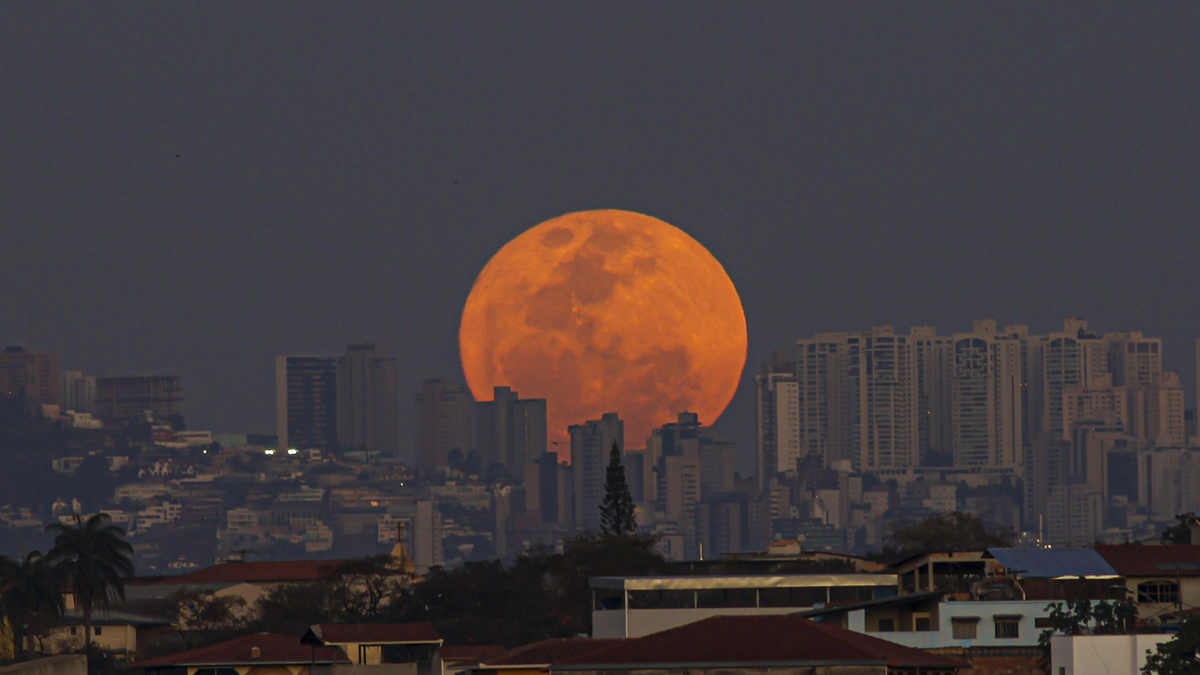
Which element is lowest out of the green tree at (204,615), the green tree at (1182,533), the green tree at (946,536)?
the green tree at (204,615)

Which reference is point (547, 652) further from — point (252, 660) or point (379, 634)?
point (379, 634)

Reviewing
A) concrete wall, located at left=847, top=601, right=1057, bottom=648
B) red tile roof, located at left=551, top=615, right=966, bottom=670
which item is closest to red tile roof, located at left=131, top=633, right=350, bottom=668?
concrete wall, located at left=847, top=601, right=1057, bottom=648

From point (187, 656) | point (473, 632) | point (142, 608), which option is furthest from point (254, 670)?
point (142, 608)

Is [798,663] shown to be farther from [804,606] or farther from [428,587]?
[428,587]

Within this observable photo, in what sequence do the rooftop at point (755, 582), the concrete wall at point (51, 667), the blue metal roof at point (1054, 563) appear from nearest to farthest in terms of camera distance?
the concrete wall at point (51, 667) < the blue metal roof at point (1054, 563) < the rooftop at point (755, 582)

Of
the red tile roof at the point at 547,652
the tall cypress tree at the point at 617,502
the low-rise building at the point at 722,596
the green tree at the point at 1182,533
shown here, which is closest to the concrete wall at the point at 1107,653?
the red tile roof at the point at 547,652

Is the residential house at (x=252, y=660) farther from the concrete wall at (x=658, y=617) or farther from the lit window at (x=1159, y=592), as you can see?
the lit window at (x=1159, y=592)
